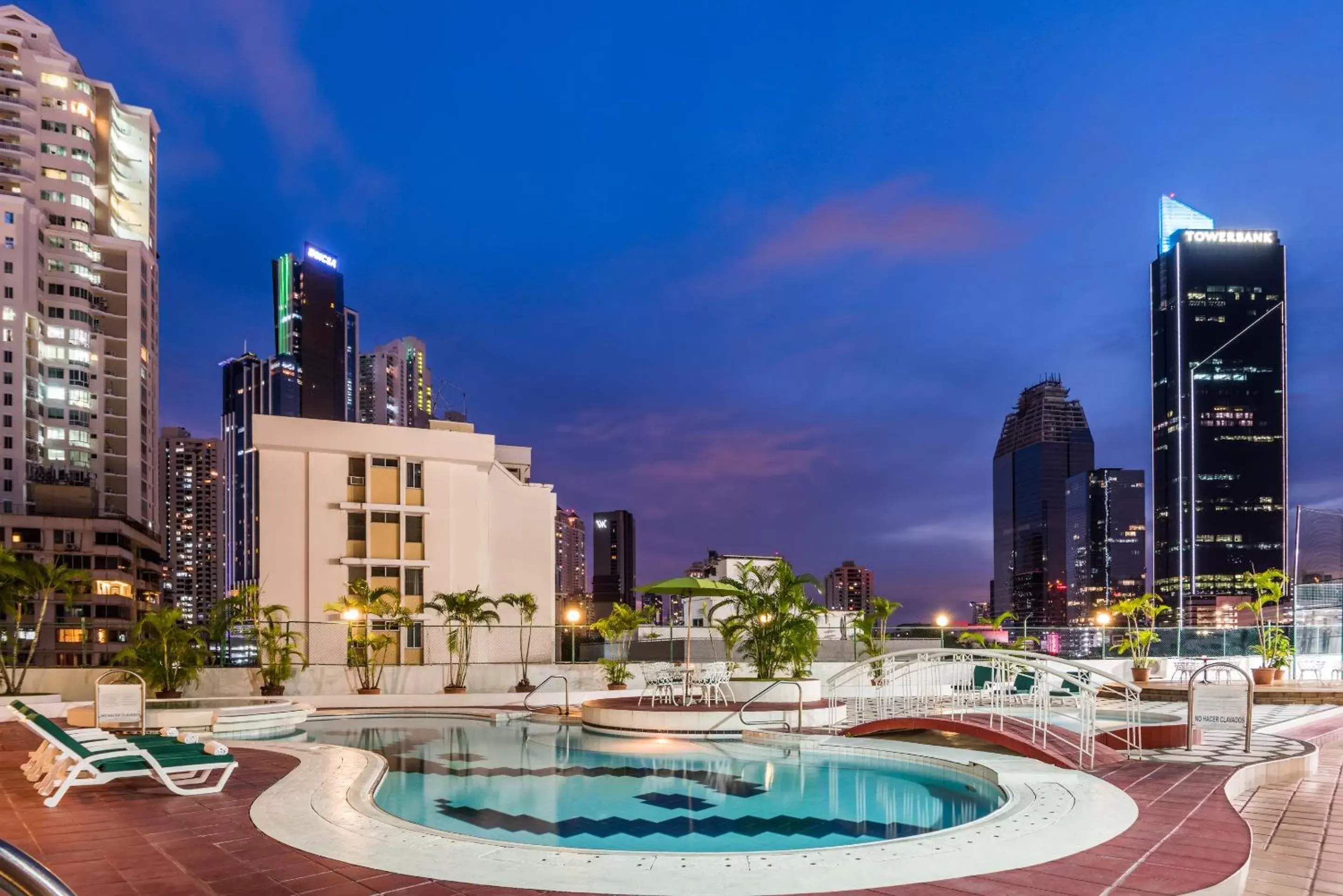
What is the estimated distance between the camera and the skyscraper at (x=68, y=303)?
81188mm

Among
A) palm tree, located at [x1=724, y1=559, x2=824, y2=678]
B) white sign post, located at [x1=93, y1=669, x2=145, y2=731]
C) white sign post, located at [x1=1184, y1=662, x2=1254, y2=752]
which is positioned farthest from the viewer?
palm tree, located at [x1=724, y1=559, x2=824, y2=678]

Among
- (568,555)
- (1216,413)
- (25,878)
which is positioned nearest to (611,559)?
(568,555)

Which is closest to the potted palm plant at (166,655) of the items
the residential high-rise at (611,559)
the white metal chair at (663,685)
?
the white metal chair at (663,685)

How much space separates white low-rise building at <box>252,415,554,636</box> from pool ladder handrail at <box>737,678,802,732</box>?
39.7 ft

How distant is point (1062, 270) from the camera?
179 metres

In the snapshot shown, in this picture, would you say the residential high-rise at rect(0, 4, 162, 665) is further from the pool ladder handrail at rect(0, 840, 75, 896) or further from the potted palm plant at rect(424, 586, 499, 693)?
the pool ladder handrail at rect(0, 840, 75, 896)

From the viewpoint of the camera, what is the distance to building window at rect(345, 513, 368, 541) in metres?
28.3

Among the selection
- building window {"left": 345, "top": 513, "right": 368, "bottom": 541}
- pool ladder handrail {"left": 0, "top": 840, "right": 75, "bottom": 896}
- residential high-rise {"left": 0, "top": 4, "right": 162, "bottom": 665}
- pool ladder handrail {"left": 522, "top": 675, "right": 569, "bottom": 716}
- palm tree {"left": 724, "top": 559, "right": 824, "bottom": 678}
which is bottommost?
pool ladder handrail {"left": 522, "top": 675, "right": 569, "bottom": 716}

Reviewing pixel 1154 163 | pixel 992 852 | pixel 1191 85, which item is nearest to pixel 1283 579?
pixel 992 852

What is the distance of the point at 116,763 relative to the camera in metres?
8.51

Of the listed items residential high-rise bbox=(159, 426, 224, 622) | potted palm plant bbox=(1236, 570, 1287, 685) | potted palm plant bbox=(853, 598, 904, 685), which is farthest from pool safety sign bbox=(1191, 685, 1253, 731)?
residential high-rise bbox=(159, 426, 224, 622)

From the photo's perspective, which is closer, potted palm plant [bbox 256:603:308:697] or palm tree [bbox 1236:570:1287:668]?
potted palm plant [bbox 256:603:308:697]

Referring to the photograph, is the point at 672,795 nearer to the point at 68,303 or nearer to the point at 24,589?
the point at 24,589

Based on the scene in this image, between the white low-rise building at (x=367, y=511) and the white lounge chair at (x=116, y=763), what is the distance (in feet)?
56.7
